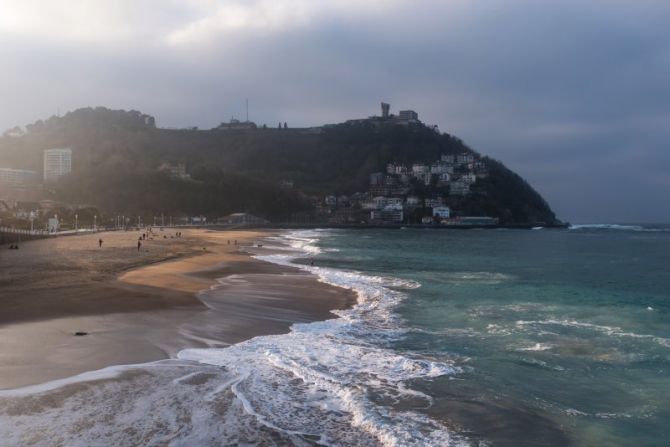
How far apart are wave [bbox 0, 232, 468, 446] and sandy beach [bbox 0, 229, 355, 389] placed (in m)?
0.87

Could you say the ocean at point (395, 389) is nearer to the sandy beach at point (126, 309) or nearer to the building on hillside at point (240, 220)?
the sandy beach at point (126, 309)

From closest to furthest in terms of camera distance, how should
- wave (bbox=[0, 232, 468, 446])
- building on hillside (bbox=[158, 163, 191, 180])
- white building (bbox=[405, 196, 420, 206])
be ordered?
wave (bbox=[0, 232, 468, 446]), building on hillside (bbox=[158, 163, 191, 180]), white building (bbox=[405, 196, 420, 206])

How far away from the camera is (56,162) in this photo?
544 feet

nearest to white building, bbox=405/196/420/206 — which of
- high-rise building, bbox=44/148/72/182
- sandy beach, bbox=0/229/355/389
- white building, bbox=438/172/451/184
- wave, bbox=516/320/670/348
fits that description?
white building, bbox=438/172/451/184

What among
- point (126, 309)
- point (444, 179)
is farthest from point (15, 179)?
point (126, 309)

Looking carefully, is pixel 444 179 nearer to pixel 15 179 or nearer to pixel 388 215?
pixel 388 215

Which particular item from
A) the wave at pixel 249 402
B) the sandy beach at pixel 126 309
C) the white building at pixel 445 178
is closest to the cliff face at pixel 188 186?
the white building at pixel 445 178

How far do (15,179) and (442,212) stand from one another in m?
113

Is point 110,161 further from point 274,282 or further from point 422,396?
point 422,396

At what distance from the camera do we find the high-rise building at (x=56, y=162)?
160 metres

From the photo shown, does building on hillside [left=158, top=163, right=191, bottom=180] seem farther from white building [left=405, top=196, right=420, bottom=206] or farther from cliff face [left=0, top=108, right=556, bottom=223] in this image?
white building [left=405, top=196, right=420, bottom=206]

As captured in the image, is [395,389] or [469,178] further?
[469,178]

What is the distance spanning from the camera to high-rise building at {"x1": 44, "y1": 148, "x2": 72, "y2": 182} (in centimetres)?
16000

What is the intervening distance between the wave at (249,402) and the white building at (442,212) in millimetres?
151866
